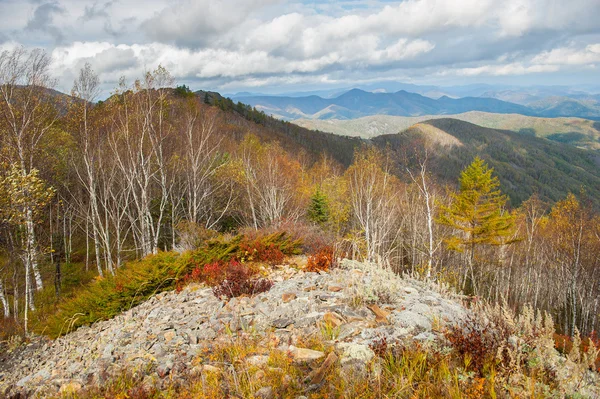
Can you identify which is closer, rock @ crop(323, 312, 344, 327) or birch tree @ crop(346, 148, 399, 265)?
rock @ crop(323, 312, 344, 327)

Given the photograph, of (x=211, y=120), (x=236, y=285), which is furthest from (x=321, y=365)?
(x=211, y=120)

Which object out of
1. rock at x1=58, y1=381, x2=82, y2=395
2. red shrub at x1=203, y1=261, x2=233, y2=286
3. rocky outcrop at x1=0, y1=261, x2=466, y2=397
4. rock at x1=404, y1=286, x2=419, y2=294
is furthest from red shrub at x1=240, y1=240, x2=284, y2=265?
rock at x1=58, y1=381, x2=82, y2=395

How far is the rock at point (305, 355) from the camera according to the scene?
427cm

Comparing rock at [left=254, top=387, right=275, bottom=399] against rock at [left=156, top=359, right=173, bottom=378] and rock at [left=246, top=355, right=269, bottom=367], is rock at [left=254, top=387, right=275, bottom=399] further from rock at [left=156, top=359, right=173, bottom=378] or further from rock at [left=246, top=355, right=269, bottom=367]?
rock at [left=156, top=359, right=173, bottom=378]

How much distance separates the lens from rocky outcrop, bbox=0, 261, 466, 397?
4715mm

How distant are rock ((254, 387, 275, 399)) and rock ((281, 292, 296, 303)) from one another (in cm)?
293

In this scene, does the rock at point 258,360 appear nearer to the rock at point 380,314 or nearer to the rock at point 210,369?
the rock at point 210,369

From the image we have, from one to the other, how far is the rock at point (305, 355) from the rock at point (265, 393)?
2.13 ft

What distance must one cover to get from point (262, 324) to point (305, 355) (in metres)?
1.58

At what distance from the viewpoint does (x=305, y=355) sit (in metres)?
4.32

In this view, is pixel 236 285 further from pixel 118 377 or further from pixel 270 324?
pixel 118 377

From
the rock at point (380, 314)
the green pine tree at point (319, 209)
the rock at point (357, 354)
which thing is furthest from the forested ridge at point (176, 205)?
the rock at point (357, 354)

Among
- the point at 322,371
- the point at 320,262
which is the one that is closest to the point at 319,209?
the point at 320,262

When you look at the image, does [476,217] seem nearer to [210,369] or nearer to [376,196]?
[376,196]
